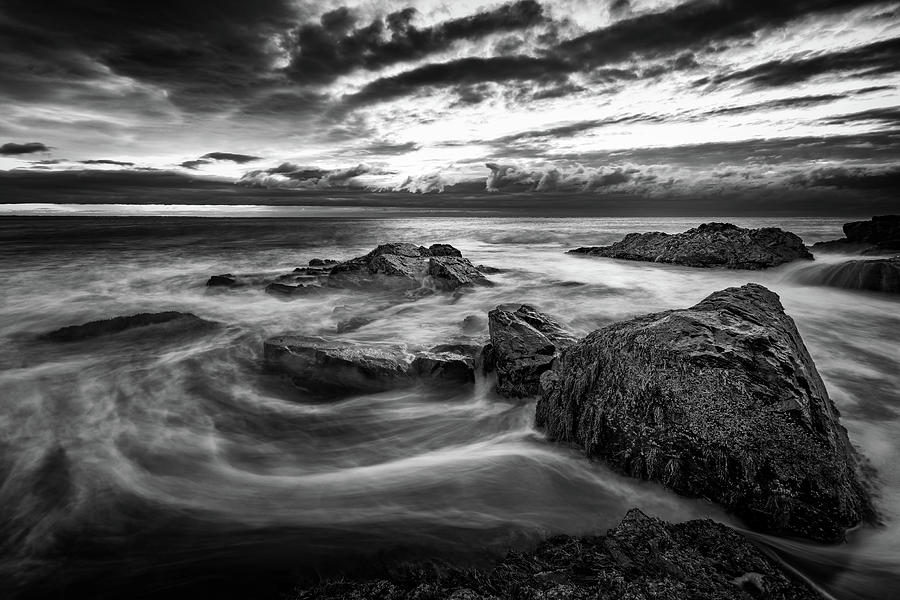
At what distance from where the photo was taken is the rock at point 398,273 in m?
14.4

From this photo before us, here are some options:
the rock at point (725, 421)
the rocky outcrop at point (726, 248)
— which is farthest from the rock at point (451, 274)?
the rocky outcrop at point (726, 248)

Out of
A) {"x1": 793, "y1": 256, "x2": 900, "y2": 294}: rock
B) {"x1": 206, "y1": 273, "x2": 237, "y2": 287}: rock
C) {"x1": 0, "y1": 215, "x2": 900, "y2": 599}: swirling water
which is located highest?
{"x1": 793, "y1": 256, "x2": 900, "y2": 294}: rock

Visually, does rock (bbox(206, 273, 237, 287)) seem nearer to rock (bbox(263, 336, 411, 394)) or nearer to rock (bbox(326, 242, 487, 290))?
rock (bbox(326, 242, 487, 290))

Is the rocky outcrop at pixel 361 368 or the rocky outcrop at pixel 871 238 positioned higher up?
the rocky outcrop at pixel 871 238

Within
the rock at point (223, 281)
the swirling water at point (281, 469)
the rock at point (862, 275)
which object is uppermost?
the rock at point (862, 275)

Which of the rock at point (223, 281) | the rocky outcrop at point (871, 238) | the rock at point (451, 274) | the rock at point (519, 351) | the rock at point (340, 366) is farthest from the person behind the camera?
the rocky outcrop at point (871, 238)

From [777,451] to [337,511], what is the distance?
3550mm

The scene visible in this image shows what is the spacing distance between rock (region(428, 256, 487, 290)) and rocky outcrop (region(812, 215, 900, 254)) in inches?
708

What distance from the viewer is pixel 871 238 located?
69.5 ft

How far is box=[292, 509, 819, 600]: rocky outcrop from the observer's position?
93.3 inches

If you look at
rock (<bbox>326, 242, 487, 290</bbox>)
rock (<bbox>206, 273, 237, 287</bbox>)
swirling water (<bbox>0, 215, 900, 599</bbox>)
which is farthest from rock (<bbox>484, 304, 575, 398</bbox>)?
rock (<bbox>206, 273, 237, 287</bbox>)

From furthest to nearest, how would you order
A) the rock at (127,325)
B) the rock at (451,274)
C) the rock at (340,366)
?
the rock at (451,274) → the rock at (127,325) → the rock at (340,366)

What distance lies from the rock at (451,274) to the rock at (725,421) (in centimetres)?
983

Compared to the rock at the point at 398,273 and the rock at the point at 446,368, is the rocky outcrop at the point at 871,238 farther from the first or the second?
the rock at the point at 446,368
